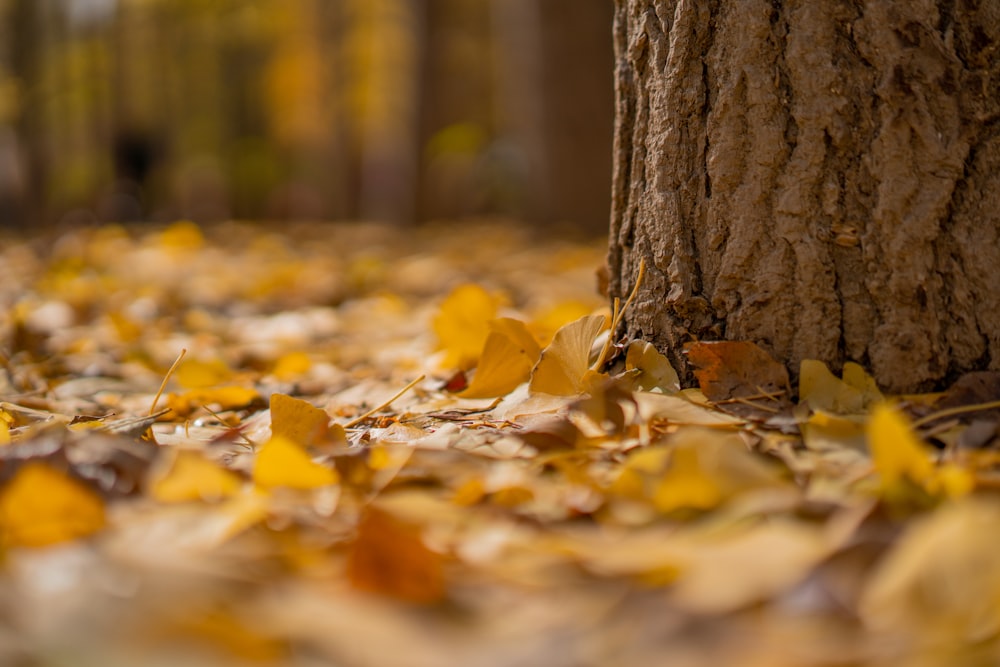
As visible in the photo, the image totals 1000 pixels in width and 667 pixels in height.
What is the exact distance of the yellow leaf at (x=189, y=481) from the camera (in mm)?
987

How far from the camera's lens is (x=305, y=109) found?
21469mm

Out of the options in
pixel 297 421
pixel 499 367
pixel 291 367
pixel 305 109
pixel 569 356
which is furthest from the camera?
pixel 305 109

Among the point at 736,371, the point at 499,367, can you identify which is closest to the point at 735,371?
the point at 736,371

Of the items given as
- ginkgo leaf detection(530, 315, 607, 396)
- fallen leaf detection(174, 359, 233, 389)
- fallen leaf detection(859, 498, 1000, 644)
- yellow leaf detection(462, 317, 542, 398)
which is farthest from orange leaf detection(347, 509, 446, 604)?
fallen leaf detection(174, 359, 233, 389)

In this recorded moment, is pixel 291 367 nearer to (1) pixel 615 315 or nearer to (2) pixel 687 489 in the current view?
(1) pixel 615 315

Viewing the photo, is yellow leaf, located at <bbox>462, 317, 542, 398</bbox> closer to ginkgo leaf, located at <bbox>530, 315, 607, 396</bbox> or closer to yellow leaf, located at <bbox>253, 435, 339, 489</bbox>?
ginkgo leaf, located at <bbox>530, 315, 607, 396</bbox>

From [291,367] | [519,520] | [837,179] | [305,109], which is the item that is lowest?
[291,367]

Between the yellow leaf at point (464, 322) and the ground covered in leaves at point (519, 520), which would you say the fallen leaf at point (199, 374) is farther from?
the yellow leaf at point (464, 322)

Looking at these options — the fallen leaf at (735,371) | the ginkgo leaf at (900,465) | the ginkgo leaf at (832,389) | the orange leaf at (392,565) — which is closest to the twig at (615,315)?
the fallen leaf at (735,371)

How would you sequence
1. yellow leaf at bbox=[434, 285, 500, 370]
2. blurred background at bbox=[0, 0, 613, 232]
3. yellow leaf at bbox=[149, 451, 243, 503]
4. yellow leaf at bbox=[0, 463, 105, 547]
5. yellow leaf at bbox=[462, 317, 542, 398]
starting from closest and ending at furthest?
yellow leaf at bbox=[0, 463, 105, 547] → yellow leaf at bbox=[149, 451, 243, 503] → yellow leaf at bbox=[462, 317, 542, 398] → yellow leaf at bbox=[434, 285, 500, 370] → blurred background at bbox=[0, 0, 613, 232]

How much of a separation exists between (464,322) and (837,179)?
0.76 meters

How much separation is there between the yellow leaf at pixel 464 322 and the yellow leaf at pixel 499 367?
219 millimetres

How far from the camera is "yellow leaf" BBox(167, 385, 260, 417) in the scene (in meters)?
1.64

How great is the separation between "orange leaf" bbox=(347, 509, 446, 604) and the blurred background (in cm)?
531
